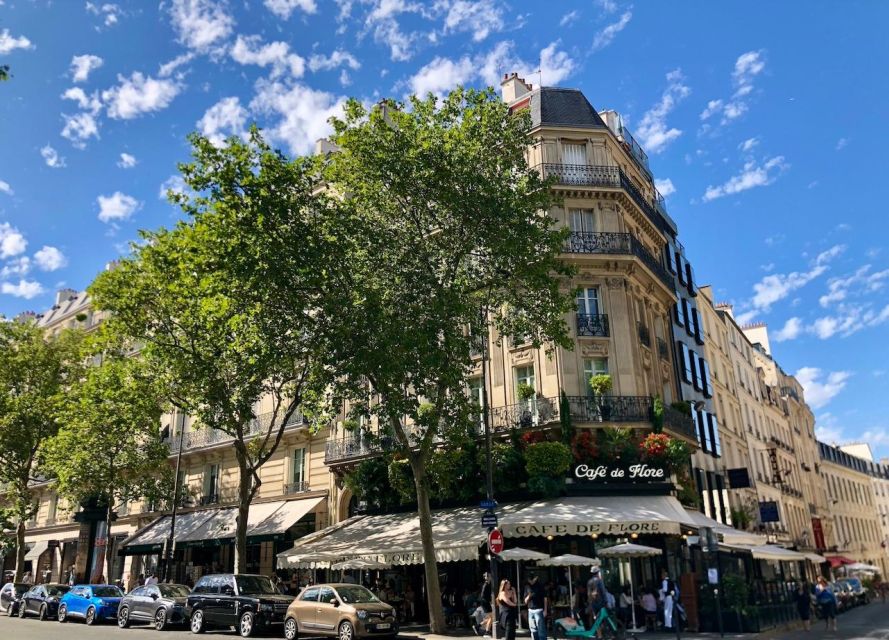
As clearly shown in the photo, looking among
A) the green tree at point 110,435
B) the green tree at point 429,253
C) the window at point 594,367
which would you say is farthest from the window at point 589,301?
the green tree at point 110,435

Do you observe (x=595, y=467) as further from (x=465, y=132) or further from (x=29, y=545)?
(x=29, y=545)

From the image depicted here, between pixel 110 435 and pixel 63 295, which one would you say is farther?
pixel 63 295

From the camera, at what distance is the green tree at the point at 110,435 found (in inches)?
983

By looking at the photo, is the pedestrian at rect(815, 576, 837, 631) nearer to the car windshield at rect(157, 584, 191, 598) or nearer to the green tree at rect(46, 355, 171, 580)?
the car windshield at rect(157, 584, 191, 598)

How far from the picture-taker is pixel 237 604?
1875 centimetres

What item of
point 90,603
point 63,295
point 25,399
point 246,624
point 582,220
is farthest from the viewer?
point 63,295

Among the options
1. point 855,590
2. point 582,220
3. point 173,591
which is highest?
point 582,220

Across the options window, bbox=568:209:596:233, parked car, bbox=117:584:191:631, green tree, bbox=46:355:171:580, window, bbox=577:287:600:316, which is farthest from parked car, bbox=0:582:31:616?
window, bbox=568:209:596:233

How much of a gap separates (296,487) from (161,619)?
32.1ft

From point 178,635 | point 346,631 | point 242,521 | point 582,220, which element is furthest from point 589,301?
point 178,635

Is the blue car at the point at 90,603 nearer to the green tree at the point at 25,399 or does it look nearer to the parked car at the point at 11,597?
the parked car at the point at 11,597

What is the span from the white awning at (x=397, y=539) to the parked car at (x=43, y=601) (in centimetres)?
920

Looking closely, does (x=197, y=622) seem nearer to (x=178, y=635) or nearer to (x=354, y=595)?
(x=178, y=635)

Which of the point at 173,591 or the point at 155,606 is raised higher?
the point at 173,591
